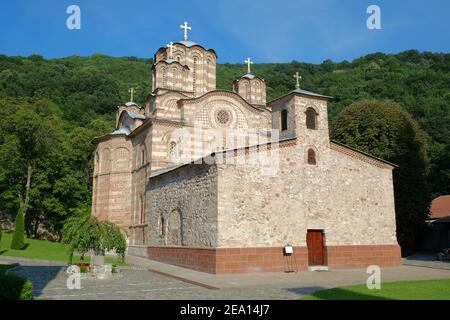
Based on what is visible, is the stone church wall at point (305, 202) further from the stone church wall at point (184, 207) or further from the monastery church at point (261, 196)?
the stone church wall at point (184, 207)

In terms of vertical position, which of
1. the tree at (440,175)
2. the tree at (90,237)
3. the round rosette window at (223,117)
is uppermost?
the round rosette window at (223,117)

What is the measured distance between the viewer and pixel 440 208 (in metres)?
34.6

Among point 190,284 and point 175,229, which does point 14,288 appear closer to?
point 190,284

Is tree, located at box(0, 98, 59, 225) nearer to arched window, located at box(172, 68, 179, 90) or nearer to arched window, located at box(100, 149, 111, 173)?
arched window, located at box(100, 149, 111, 173)

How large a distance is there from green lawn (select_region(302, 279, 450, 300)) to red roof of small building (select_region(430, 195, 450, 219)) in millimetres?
24086

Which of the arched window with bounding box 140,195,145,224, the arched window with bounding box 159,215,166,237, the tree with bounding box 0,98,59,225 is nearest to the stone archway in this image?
the arched window with bounding box 159,215,166,237

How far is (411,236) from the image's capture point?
→ 87.7 ft

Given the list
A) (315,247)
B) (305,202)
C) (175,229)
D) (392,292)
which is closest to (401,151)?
(305,202)

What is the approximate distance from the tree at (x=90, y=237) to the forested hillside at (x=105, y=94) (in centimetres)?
2114

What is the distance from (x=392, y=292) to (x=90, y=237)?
10024 mm

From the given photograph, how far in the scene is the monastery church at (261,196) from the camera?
16.0m

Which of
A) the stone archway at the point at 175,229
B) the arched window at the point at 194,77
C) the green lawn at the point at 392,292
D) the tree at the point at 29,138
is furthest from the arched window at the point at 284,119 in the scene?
the tree at the point at 29,138

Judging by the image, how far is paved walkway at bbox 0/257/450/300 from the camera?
10359mm

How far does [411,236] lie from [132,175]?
1937cm
